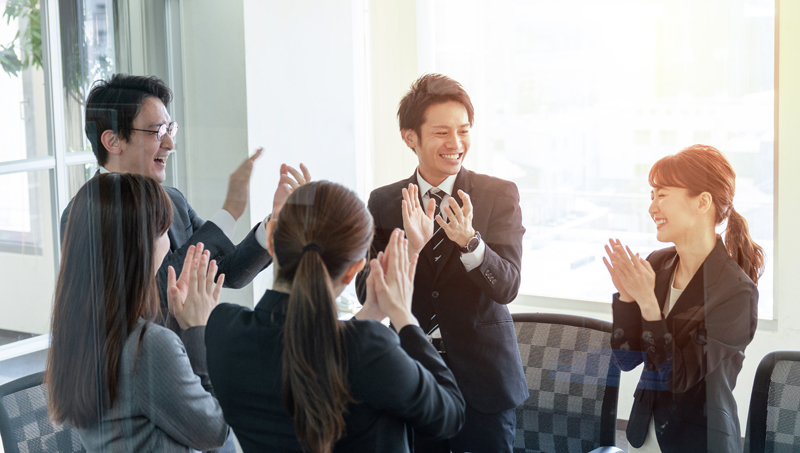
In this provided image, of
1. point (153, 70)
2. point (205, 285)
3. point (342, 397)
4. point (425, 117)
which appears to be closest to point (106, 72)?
point (153, 70)

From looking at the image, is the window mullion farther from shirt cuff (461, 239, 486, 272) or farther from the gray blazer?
shirt cuff (461, 239, 486, 272)

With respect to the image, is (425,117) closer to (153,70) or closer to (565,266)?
(565,266)

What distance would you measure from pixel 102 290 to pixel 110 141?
28 centimetres

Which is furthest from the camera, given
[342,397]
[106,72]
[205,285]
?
[106,72]

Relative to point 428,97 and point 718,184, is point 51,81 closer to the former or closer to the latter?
point 428,97

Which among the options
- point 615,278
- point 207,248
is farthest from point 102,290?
point 615,278

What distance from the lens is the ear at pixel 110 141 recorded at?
1.19 metres

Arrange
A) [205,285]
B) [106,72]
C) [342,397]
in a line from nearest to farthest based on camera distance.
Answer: [342,397] → [205,285] → [106,72]

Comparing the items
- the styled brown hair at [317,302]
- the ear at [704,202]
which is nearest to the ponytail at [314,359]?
the styled brown hair at [317,302]

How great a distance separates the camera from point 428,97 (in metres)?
1.01

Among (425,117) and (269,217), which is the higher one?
(425,117)

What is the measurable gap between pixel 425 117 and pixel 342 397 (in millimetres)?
445

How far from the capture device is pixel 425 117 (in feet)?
3.31

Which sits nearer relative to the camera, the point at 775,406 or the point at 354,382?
the point at 354,382
